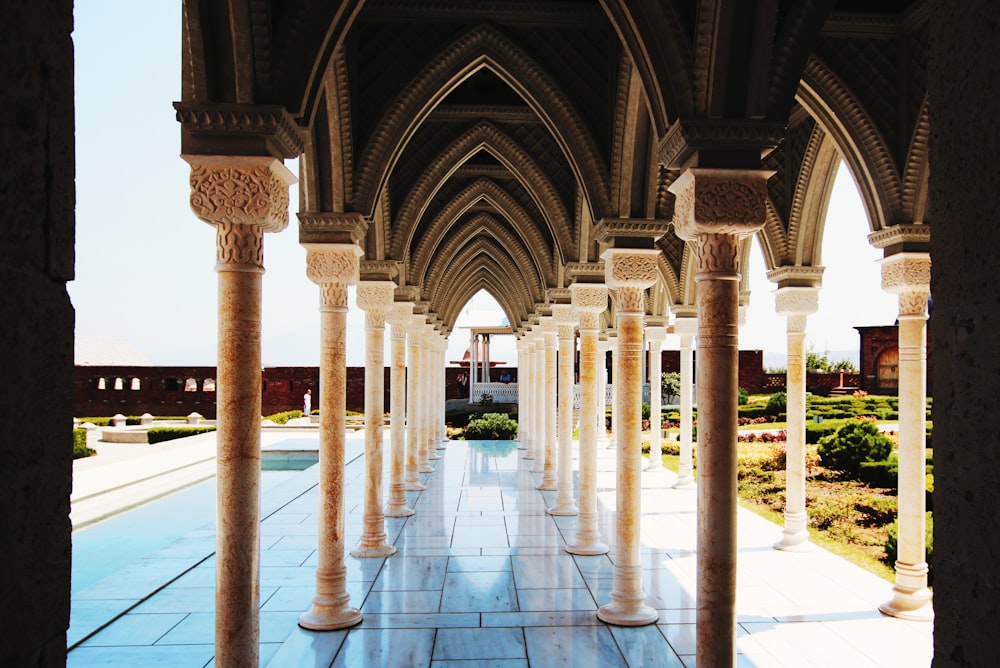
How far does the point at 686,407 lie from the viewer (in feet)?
50.3

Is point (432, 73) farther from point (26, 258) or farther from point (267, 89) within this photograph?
point (26, 258)

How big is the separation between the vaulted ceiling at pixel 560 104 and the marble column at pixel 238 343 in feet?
0.60

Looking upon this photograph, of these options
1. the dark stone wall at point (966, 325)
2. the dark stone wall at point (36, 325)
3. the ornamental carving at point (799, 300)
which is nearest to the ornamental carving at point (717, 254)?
the dark stone wall at point (966, 325)

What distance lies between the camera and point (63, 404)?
1.41 meters

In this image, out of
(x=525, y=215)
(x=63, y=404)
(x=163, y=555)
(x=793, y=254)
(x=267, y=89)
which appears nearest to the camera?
(x=63, y=404)

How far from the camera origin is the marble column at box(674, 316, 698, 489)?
1423 cm

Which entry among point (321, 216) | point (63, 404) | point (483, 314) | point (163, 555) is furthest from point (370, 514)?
point (483, 314)

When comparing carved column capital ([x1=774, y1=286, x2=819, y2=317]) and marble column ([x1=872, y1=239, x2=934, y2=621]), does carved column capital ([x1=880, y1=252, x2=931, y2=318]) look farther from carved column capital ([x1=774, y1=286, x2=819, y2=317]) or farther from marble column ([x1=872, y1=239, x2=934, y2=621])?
carved column capital ([x1=774, y1=286, x2=819, y2=317])

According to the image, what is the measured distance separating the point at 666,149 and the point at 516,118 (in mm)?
5567

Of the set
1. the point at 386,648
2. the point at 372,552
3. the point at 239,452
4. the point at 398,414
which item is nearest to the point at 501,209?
the point at 398,414

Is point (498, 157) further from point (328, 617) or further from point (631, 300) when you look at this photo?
point (328, 617)

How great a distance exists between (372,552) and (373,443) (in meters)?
1.37

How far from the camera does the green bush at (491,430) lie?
24.4 m

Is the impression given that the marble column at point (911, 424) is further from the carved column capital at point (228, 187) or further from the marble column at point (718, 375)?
the carved column capital at point (228, 187)
